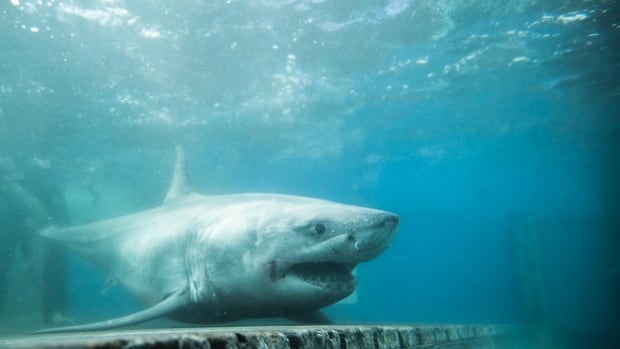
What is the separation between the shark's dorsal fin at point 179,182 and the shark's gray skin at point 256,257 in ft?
8.71

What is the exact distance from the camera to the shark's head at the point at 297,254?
3.17m

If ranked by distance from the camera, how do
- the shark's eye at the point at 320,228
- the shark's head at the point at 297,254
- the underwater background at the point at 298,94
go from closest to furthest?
the shark's head at the point at 297,254 → the shark's eye at the point at 320,228 → the underwater background at the point at 298,94

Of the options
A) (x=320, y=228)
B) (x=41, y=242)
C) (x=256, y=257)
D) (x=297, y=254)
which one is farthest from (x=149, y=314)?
(x=41, y=242)

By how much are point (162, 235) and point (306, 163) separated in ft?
96.2

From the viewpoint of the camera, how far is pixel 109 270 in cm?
776

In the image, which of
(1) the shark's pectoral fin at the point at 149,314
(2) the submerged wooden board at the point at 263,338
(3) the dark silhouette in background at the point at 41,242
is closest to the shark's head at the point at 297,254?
(1) the shark's pectoral fin at the point at 149,314

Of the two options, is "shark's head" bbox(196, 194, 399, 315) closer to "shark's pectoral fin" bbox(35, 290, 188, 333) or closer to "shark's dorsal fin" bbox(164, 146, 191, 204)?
"shark's pectoral fin" bbox(35, 290, 188, 333)

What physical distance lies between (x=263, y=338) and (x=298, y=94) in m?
18.9

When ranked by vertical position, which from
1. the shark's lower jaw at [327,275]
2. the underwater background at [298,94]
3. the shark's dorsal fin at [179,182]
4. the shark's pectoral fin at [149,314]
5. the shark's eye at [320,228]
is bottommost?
the shark's pectoral fin at [149,314]

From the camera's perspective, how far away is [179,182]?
8.45 meters

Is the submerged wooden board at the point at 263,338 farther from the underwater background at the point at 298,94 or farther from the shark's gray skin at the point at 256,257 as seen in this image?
the underwater background at the point at 298,94

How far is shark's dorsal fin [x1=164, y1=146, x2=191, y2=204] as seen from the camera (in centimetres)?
822

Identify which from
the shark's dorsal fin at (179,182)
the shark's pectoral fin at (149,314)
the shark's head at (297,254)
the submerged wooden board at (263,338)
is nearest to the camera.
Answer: the submerged wooden board at (263,338)

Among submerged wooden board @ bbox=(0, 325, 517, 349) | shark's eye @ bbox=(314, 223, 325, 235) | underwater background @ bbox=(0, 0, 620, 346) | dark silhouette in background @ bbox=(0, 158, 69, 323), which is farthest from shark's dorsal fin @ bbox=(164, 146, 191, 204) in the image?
dark silhouette in background @ bbox=(0, 158, 69, 323)
